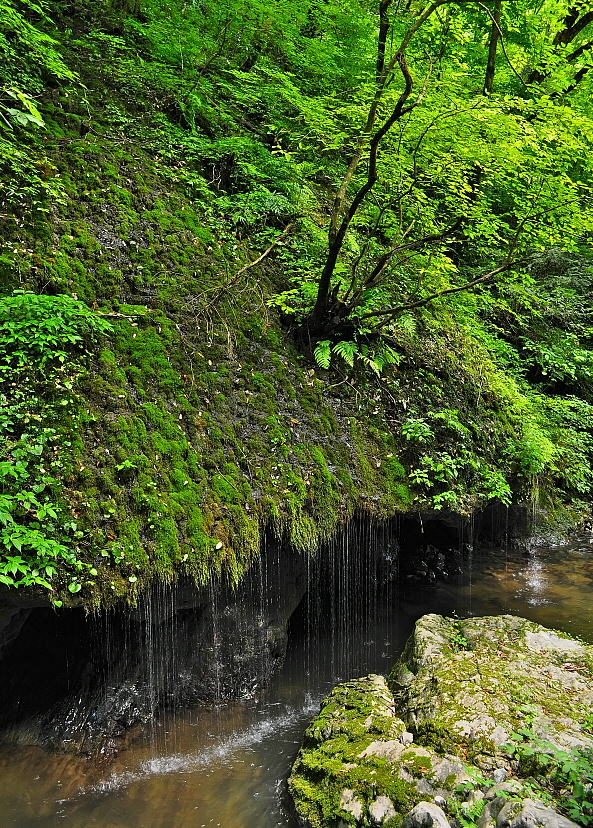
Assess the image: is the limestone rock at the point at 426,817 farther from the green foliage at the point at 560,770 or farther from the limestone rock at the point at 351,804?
the green foliage at the point at 560,770

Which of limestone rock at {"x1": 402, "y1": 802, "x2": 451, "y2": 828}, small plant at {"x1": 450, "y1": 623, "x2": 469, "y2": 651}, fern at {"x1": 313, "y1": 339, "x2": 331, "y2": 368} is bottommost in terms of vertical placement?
small plant at {"x1": 450, "y1": 623, "x2": 469, "y2": 651}

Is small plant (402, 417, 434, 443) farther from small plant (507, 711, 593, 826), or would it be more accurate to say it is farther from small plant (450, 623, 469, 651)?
small plant (507, 711, 593, 826)

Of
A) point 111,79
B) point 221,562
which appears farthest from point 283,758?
point 111,79

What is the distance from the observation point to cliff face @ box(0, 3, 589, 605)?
15.0ft

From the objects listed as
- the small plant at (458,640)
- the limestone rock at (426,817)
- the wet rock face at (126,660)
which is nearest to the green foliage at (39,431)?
the wet rock face at (126,660)

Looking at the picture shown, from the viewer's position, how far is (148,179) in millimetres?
7156

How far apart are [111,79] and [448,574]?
9943 millimetres

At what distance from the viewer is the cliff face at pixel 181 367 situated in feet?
15.0

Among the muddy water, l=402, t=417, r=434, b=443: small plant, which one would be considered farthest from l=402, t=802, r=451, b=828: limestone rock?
l=402, t=417, r=434, b=443: small plant

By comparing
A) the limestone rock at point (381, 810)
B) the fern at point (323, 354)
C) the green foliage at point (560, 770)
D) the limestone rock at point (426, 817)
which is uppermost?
the fern at point (323, 354)

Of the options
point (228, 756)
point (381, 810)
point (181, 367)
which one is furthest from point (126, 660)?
point (181, 367)

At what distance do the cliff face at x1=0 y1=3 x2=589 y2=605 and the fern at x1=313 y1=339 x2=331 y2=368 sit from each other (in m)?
0.22

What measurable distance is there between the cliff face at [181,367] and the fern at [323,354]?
0.72 feet

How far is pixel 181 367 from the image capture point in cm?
578
